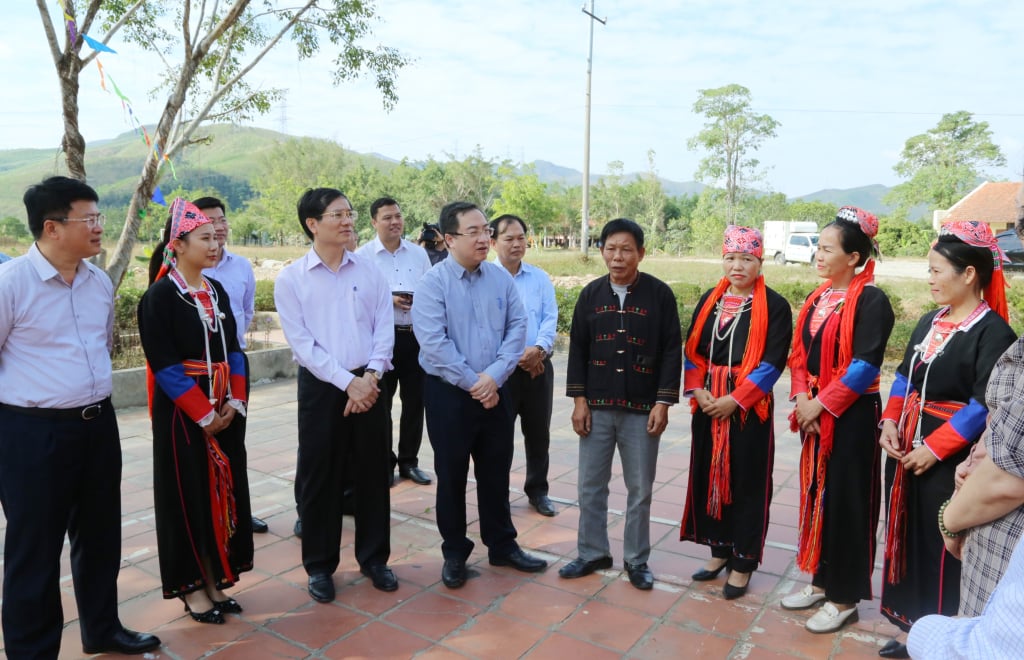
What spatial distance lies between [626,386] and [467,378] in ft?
2.39

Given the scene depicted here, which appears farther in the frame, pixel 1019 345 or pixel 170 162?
pixel 170 162

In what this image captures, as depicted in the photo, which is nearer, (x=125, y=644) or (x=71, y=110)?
(x=125, y=644)

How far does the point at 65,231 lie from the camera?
7.90ft

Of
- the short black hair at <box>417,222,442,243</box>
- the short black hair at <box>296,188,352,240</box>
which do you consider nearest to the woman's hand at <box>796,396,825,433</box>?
the short black hair at <box>296,188,352,240</box>

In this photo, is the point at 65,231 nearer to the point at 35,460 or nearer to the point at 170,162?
the point at 35,460

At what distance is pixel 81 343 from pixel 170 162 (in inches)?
213

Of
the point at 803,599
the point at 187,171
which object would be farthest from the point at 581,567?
the point at 187,171

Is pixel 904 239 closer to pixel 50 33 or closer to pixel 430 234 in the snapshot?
pixel 430 234

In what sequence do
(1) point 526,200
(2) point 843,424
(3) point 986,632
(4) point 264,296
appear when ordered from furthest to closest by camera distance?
(1) point 526,200 < (4) point 264,296 < (2) point 843,424 < (3) point 986,632

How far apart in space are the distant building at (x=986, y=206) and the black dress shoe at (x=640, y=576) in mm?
31825

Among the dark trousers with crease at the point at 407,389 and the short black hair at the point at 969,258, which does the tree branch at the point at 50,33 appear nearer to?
the dark trousers with crease at the point at 407,389

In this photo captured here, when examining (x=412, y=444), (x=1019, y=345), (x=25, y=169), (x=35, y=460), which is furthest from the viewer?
(x=25, y=169)

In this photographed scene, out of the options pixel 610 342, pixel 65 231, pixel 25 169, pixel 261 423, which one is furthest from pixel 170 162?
pixel 25 169

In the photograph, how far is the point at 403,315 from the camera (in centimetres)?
448
